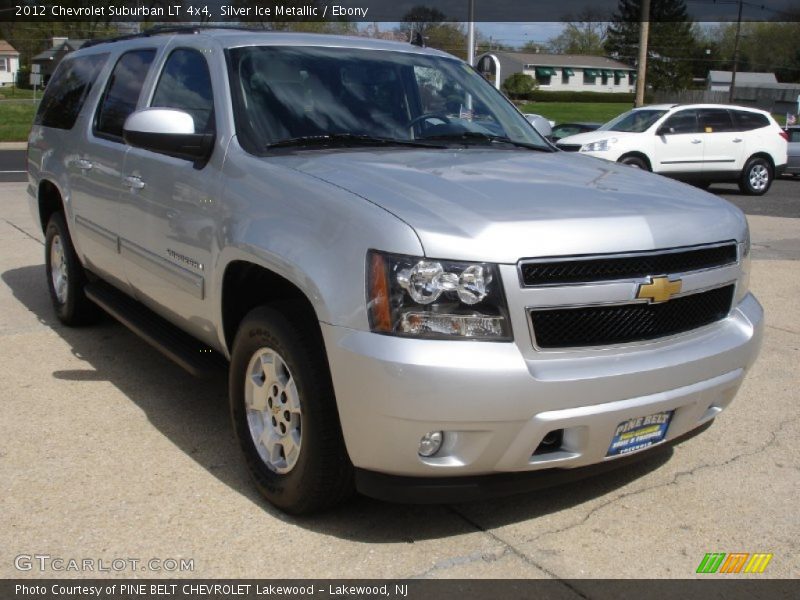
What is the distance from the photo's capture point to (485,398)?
9.58 ft

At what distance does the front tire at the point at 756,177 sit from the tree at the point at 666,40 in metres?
73.3

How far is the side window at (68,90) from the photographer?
19.0 feet

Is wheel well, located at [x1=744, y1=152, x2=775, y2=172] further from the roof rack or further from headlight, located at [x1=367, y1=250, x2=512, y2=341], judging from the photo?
headlight, located at [x1=367, y1=250, x2=512, y2=341]

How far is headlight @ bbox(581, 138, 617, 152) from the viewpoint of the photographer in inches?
664

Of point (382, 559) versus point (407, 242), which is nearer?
point (407, 242)

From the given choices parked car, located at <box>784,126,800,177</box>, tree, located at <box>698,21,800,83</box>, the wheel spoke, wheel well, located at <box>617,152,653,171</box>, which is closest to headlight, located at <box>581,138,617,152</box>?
wheel well, located at <box>617,152,653,171</box>

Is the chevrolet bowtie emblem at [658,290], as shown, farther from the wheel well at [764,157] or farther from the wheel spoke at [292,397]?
the wheel well at [764,157]

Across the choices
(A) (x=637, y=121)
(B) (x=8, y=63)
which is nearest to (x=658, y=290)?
(A) (x=637, y=121)

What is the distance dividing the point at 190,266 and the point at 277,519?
125cm

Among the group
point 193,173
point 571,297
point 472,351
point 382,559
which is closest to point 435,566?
point 382,559

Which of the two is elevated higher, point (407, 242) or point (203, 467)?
point (407, 242)

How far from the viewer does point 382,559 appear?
3238mm

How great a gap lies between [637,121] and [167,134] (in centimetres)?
1521

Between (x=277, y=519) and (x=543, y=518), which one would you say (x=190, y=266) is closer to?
(x=277, y=519)
